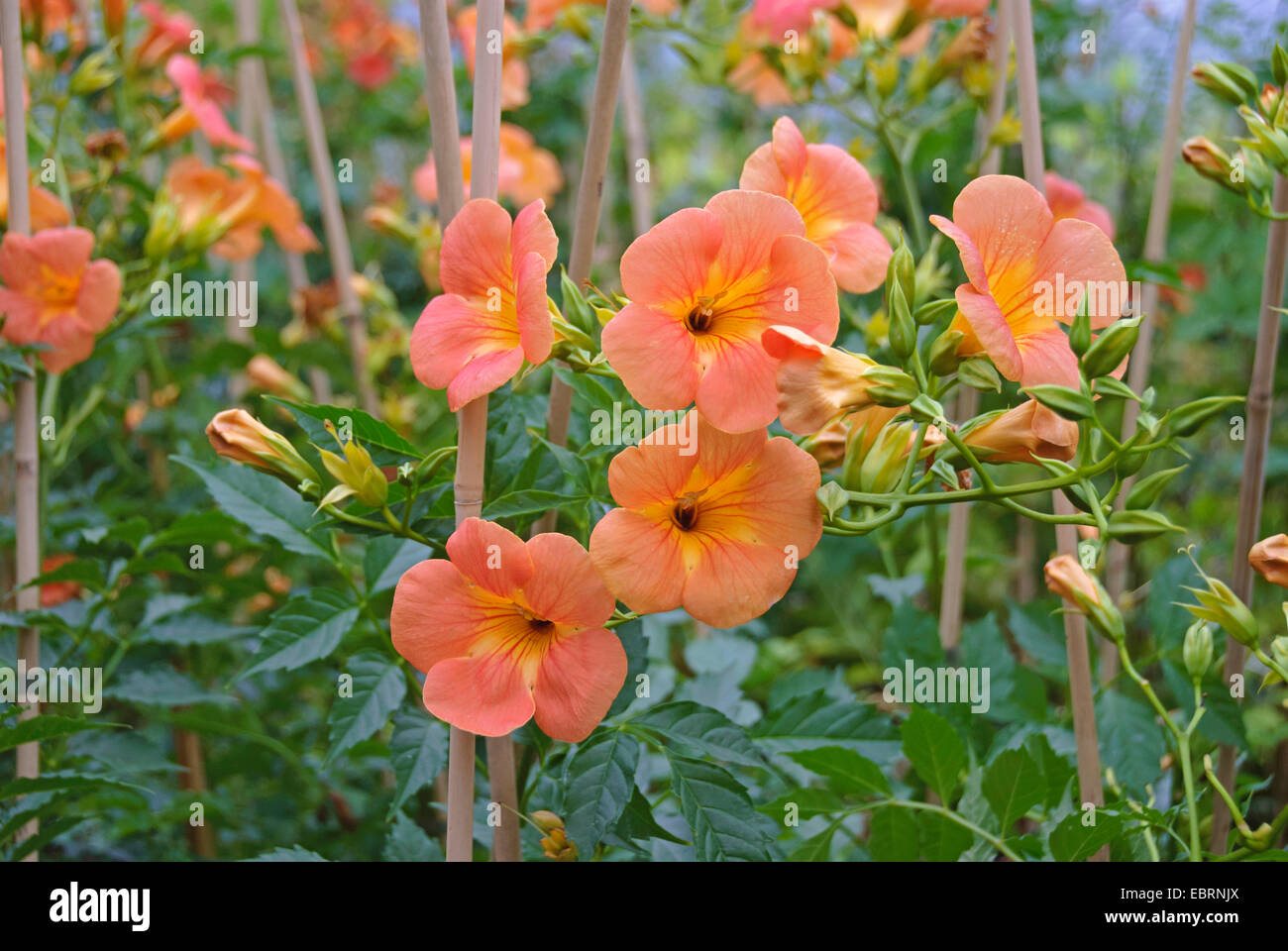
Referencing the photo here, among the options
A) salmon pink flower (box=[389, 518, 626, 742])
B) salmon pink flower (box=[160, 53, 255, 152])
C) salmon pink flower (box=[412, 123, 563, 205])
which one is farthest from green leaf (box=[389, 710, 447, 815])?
salmon pink flower (box=[160, 53, 255, 152])

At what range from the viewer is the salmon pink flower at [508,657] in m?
0.74

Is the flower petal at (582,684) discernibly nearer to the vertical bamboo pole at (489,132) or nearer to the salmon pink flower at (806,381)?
the vertical bamboo pole at (489,132)

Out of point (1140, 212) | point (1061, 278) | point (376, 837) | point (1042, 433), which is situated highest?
point (1140, 212)

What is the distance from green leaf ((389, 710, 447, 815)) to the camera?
896 millimetres

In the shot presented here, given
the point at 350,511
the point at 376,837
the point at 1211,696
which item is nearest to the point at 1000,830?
the point at 1211,696

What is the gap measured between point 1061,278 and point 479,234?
46 centimetres

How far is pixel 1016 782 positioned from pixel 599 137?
71cm

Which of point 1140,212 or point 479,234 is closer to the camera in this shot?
point 479,234

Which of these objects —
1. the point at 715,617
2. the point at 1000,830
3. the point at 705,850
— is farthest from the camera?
the point at 1000,830

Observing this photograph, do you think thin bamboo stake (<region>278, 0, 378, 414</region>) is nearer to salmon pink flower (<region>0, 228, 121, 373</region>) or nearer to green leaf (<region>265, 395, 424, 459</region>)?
salmon pink flower (<region>0, 228, 121, 373</region>)

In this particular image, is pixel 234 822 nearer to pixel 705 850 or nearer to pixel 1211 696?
pixel 705 850

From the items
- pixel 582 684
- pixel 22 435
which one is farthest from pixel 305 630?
pixel 22 435

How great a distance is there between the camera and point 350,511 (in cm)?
93

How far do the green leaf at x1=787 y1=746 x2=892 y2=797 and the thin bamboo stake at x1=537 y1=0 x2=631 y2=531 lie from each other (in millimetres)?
351
